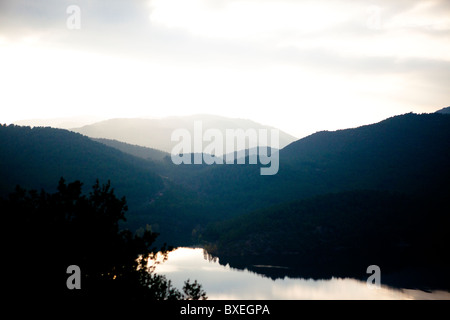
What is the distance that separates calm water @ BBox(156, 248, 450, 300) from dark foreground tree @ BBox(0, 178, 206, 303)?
42365 millimetres

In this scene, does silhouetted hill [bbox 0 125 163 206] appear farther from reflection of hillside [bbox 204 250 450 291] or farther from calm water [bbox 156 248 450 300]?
calm water [bbox 156 248 450 300]

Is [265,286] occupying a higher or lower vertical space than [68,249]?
lower

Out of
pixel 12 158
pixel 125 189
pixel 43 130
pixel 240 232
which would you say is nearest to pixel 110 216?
pixel 240 232

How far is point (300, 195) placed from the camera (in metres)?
155

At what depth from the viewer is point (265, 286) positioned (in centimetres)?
6975

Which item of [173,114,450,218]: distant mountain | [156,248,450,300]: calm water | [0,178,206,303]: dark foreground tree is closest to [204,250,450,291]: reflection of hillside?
[156,248,450,300]: calm water

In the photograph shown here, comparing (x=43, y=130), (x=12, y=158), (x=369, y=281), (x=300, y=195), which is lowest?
(x=369, y=281)

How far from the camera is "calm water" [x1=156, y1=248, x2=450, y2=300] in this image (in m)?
62.9

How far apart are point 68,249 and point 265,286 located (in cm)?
5768

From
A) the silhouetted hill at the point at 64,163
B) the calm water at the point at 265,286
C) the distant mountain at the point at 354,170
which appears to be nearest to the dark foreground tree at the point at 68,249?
the calm water at the point at 265,286

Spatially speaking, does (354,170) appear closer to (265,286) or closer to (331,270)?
(331,270)

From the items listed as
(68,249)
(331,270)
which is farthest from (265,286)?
(68,249)
